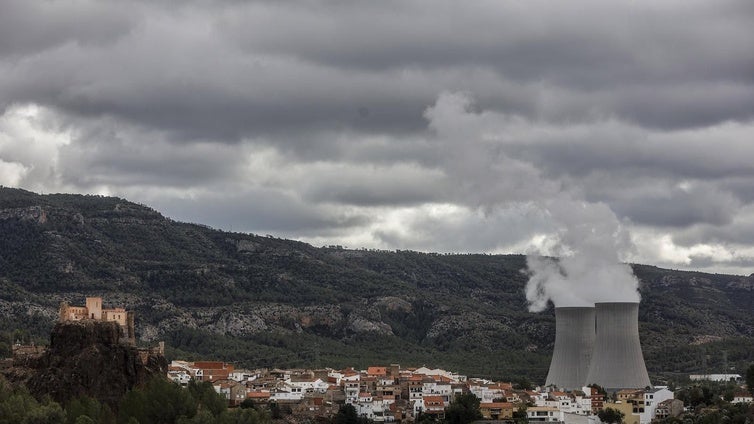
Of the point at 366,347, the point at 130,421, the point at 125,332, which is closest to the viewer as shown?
the point at 130,421

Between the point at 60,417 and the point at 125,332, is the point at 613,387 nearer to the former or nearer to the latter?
the point at 125,332

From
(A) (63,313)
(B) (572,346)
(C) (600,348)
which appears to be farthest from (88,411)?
(B) (572,346)

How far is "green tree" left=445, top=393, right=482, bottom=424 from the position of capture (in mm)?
112312

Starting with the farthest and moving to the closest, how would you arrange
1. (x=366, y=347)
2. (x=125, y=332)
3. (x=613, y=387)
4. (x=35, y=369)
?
1. (x=366, y=347)
2. (x=613, y=387)
3. (x=125, y=332)
4. (x=35, y=369)

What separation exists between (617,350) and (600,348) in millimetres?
1618

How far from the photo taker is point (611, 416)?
366ft

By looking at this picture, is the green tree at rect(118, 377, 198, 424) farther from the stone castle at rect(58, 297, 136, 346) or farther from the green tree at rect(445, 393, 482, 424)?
the green tree at rect(445, 393, 482, 424)

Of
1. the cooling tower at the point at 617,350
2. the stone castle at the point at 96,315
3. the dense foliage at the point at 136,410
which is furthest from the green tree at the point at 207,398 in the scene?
the cooling tower at the point at 617,350

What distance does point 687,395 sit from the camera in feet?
399

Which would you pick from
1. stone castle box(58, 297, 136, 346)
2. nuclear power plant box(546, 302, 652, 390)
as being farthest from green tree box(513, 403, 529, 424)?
stone castle box(58, 297, 136, 346)

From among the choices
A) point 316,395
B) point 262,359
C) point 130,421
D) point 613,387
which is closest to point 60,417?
point 130,421

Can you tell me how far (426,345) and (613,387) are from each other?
78158mm

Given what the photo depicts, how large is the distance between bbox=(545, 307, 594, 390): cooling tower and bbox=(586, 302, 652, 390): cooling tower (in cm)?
288

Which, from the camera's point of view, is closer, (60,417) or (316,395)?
(60,417)
